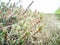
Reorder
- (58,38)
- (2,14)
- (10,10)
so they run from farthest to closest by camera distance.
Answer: (58,38)
(10,10)
(2,14)

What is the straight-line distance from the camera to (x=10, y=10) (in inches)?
105

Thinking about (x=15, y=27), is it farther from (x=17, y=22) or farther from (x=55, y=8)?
(x=55, y=8)

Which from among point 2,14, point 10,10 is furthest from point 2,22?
point 10,10

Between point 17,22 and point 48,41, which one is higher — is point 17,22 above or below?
above

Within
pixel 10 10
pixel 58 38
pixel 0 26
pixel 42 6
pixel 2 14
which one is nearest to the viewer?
pixel 0 26

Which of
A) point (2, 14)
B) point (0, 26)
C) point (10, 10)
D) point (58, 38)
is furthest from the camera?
point (58, 38)

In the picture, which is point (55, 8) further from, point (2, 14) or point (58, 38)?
point (2, 14)

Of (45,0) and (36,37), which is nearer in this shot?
(36,37)

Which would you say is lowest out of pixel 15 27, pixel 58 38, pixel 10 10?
pixel 58 38

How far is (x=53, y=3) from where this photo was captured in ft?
15.7

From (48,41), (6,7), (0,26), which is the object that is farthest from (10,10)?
(48,41)

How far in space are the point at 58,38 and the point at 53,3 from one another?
1.97m

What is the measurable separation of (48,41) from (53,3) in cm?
218

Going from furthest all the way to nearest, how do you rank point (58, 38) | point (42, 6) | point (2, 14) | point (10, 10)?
point (42, 6) < point (58, 38) < point (10, 10) < point (2, 14)
